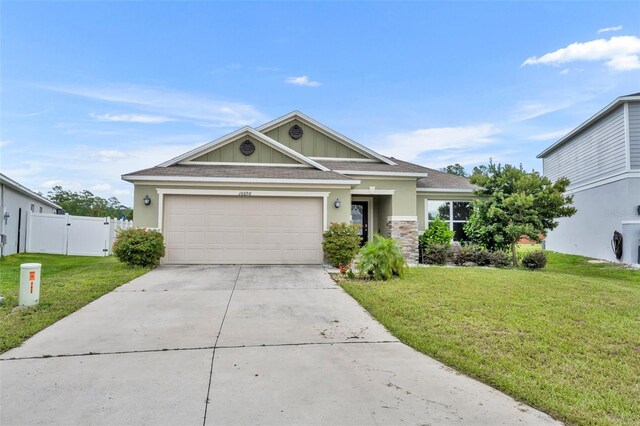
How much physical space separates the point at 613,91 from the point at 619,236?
287 inches

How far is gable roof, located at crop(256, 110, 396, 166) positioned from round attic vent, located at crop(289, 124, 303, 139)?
1.13ft

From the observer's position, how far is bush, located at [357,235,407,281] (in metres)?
8.55

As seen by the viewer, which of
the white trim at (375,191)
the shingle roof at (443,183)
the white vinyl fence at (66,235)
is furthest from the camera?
the white vinyl fence at (66,235)

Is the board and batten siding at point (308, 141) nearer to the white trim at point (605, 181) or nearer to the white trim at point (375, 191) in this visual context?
the white trim at point (375, 191)

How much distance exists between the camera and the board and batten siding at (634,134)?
13828mm

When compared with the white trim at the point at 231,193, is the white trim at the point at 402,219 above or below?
below

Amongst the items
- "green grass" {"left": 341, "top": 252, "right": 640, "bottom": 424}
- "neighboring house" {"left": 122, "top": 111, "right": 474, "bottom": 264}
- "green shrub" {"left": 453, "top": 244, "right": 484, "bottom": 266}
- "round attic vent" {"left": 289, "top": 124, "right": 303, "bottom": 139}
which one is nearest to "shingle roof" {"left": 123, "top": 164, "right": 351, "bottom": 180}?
"neighboring house" {"left": 122, "top": 111, "right": 474, "bottom": 264}

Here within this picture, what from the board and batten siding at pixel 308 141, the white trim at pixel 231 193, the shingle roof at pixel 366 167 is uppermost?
the board and batten siding at pixel 308 141

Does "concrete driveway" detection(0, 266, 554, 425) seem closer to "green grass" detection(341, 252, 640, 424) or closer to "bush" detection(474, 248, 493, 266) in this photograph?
"green grass" detection(341, 252, 640, 424)

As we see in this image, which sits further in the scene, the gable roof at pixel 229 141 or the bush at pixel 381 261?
the gable roof at pixel 229 141

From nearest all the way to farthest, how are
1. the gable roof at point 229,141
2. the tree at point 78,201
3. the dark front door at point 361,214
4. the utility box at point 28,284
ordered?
1. the utility box at point 28,284
2. the gable roof at point 229,141
3. the dark front door at point 361,214
4. the tree at point 78,201

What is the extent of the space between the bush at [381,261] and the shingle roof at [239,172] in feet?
11.5

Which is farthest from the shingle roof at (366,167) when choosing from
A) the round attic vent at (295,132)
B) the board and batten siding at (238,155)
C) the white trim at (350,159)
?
the board and batten siding at (238,155)

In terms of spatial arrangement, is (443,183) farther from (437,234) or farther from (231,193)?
(231,193)
